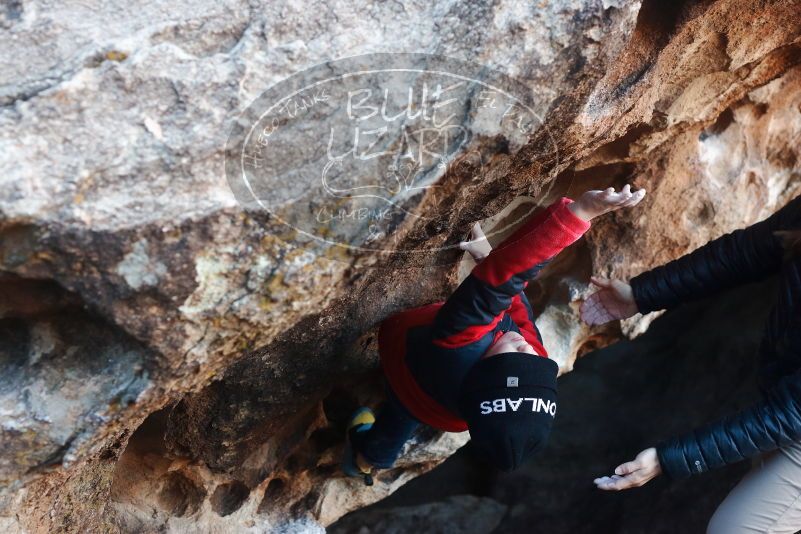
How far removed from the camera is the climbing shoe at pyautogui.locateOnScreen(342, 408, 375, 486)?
165 centimetres

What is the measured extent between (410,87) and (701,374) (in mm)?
1759

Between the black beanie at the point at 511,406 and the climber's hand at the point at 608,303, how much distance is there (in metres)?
0.33

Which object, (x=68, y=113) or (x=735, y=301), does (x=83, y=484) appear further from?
(x=735, y=301)

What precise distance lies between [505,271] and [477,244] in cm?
21

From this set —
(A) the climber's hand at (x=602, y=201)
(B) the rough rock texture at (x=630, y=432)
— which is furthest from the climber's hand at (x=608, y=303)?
(B) the rough rock texture at (x=630, y=432)

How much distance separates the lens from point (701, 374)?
95.0 inches

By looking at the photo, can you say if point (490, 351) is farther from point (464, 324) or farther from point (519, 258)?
point (519, 258)

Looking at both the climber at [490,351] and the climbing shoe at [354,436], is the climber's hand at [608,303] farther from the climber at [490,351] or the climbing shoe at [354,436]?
the climbing shoe at [354,436]

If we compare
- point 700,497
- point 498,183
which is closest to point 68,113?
point 498,183

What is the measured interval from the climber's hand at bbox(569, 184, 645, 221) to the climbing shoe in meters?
0.68

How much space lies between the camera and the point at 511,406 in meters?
1.25

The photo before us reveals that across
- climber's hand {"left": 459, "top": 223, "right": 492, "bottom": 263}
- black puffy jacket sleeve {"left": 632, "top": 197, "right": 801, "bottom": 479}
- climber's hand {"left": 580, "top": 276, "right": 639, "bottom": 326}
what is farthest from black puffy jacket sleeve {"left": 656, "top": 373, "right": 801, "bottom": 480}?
climber's hand {"left": 459, "top": 223, "right": 492, "bottom": 263}

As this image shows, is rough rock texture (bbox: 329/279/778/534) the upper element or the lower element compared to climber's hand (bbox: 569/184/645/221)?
lower

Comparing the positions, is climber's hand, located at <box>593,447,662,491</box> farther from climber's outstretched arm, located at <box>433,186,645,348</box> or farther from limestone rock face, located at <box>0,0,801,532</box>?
limestone rock face, located at <box>0,0,801,532</box>
